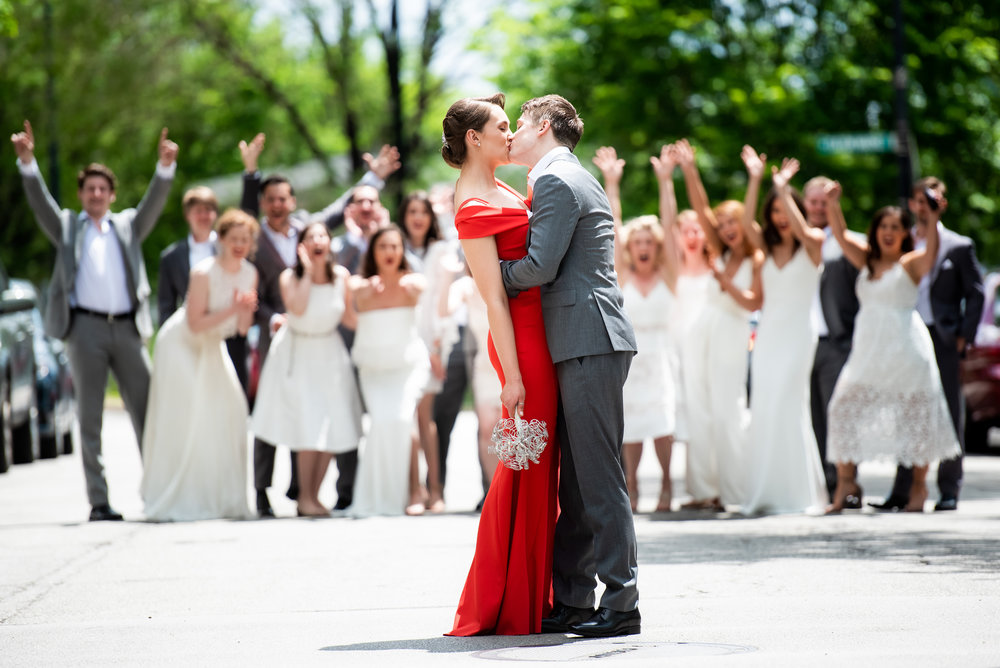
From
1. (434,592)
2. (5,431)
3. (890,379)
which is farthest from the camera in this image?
(5,431)

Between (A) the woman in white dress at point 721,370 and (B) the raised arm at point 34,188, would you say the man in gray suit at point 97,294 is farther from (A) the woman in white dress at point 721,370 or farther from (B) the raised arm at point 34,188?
(A) the woman in white dress at point 721,370

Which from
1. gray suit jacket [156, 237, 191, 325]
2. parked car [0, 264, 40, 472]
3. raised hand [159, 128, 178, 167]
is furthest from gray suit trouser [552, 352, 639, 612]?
parked car [0, 264, 40, 472]

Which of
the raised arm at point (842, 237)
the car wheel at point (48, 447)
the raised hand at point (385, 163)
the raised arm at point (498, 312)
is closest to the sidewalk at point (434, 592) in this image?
the raised arm at point (498, 312)

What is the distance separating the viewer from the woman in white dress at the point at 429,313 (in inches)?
479

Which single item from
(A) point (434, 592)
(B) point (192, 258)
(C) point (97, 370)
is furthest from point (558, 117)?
Result: (B) point (192, 258)

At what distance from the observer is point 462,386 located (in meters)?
12.6

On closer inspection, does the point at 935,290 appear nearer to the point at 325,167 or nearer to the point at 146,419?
the point at 146,419

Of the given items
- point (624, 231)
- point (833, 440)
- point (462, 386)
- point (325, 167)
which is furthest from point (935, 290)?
point (325, 167)

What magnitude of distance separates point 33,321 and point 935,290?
1060 centimetres

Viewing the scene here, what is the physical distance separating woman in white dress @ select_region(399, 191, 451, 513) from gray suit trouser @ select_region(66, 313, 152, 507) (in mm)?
2123

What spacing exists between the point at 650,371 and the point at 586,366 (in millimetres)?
5384

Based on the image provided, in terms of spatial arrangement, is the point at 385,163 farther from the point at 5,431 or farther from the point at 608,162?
the point at 5,431

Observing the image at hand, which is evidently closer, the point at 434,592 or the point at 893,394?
the point at 434,592

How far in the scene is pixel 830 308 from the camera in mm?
12156
